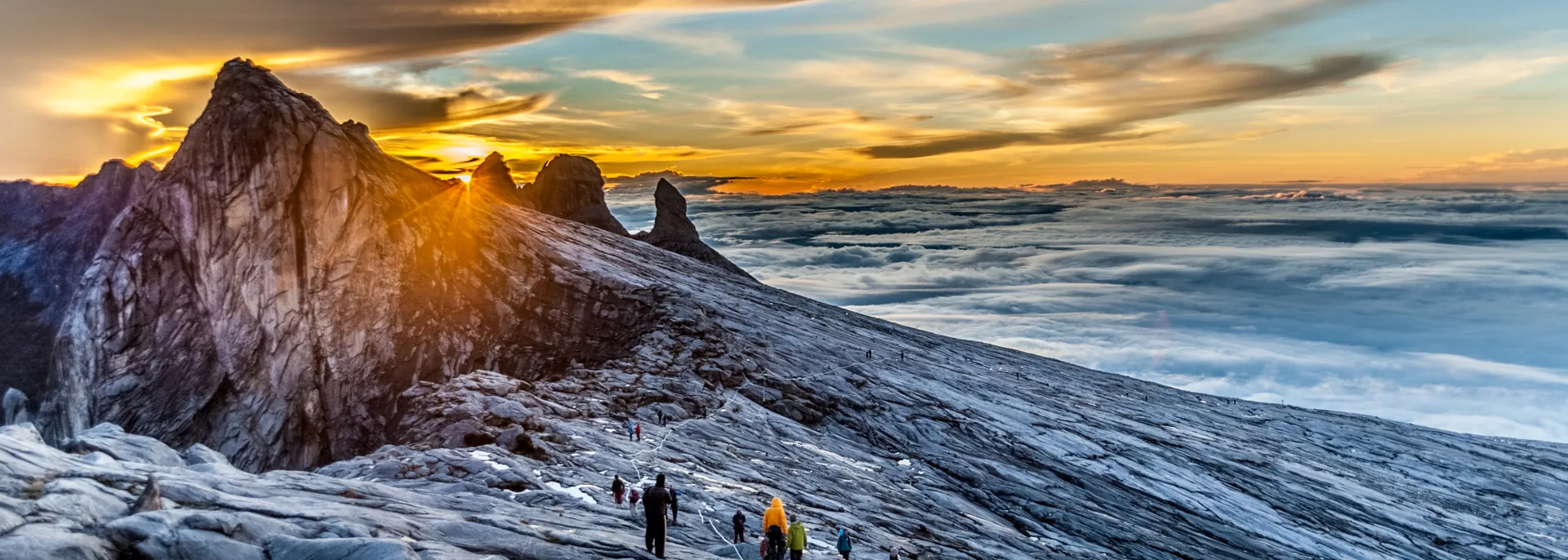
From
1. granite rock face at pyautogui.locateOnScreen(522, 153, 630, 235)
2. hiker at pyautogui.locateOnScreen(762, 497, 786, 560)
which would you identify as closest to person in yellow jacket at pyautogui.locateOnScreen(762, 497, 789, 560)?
hiker at pyautogui.locateOnScreen(762, 497, 786, 560)

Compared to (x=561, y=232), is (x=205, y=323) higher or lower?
lower

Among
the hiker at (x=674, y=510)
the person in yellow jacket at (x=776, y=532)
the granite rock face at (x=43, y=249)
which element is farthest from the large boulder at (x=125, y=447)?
the granite rock face at (x=43, y=249)

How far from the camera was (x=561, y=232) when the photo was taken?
370 ft

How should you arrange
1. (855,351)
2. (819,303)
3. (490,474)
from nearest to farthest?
1. (490,474)
2. (855,351)
3. (819,303)

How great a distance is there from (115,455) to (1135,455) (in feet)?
293

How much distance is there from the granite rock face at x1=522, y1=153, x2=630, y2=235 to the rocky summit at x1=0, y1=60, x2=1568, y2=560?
206 feet

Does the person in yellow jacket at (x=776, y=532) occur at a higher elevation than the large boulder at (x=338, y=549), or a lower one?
lower

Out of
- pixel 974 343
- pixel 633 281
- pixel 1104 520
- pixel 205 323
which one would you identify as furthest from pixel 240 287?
pixel 974 343

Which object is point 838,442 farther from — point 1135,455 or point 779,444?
point 1135,455

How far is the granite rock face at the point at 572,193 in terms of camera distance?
181m

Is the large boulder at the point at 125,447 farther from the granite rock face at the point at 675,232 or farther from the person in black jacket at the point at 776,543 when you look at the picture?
the granite rock face at the point at 675,232

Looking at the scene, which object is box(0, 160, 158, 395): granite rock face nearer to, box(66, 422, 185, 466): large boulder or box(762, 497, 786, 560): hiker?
box(66, 422, 185, 466): large boulder

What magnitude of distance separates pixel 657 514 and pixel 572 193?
16337 centimetres

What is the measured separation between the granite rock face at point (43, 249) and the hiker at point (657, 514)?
353ft
